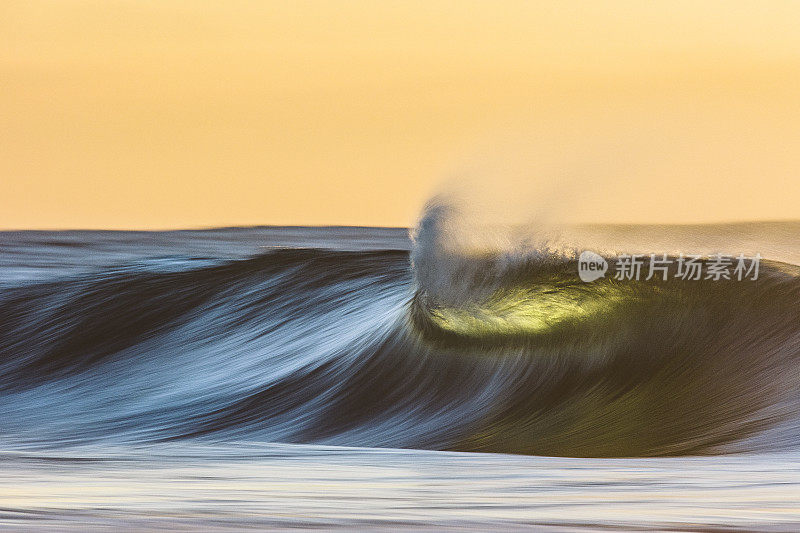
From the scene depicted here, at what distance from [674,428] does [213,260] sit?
917 centimetres

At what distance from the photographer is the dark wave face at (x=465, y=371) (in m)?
6.19

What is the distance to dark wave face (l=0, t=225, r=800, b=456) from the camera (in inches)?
244

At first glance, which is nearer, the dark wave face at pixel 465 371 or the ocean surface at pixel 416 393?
the ocean surface at pixel 416 393

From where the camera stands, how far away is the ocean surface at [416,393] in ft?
10.3

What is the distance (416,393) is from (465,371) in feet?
1.50

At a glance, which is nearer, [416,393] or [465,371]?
[416,393]

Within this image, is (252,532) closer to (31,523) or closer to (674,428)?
(31,523)

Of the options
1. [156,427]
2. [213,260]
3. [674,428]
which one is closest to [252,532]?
[674,428]

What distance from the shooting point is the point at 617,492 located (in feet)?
10.9

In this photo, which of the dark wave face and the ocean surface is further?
the dark wave face

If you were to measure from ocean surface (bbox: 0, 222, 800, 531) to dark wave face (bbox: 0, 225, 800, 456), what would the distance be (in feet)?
0.07

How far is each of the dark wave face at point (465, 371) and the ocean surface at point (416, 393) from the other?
22 millimetres

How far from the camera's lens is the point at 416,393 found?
715cm

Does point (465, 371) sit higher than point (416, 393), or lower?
higher
